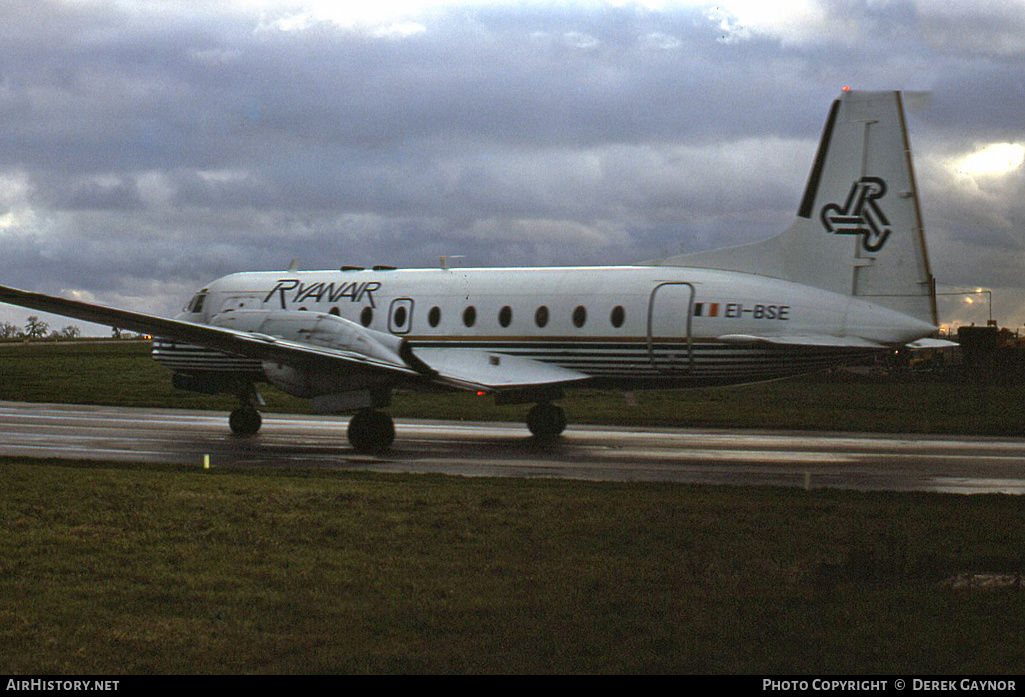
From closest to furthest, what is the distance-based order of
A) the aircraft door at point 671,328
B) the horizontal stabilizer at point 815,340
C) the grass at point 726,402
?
1. the horizontal stabilizer at point 815,340
2. the aircraft door at point 671,328
3. the grass at point 726,402

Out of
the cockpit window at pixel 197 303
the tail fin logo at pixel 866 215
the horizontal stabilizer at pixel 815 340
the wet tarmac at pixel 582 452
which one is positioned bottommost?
the wet tarmac at pixel 582 452

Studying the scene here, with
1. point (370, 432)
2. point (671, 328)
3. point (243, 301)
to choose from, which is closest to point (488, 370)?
point (370, 432)

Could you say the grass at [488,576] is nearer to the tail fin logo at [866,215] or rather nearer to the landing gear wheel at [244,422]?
the tail fin logo at [866,215]

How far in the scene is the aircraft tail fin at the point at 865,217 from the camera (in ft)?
63.6

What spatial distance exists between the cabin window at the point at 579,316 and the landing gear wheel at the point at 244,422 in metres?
8.71

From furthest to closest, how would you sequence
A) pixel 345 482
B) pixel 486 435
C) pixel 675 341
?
pixel 486 435, pixel 675 341, pixel 345 482

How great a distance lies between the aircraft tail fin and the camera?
19.4 meters

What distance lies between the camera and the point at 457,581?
8.99 m

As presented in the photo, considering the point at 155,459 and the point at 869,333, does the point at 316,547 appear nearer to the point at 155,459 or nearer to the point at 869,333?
the point at 155,459

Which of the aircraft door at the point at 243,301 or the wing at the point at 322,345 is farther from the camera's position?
the aircraft door at the point at 243,301

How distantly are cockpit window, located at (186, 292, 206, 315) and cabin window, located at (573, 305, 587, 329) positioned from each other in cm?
1127

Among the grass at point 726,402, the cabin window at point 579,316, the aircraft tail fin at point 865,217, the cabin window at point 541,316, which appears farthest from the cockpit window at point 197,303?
the aircraft tail fin at point 865,217

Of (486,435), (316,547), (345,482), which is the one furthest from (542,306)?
(316,547)

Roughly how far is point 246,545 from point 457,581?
2.72m
